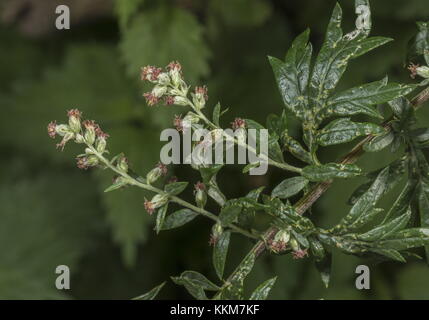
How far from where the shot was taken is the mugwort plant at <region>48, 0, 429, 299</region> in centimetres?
96

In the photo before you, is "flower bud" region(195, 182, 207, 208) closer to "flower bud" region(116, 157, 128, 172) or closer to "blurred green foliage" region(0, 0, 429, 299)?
"flower bud" region(116, 157, 128, 172)

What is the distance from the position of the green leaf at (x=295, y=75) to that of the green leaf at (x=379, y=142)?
115mm

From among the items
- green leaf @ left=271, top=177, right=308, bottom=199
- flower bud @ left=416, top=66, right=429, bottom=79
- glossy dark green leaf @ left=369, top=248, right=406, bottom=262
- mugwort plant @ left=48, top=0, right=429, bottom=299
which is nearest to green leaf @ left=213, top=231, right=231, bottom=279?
mugwort plant @ left=48, top=0, right=429, bottom=299

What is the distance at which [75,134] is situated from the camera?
3.35 feet

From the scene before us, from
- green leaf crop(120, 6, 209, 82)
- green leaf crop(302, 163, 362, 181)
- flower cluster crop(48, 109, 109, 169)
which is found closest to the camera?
green leaf crop(302, 163, 362, 181)

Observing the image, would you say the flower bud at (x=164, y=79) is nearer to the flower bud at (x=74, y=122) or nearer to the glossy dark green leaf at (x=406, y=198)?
the flower bud at (x=74, y=122)

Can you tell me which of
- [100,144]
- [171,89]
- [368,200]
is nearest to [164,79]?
[171,89]

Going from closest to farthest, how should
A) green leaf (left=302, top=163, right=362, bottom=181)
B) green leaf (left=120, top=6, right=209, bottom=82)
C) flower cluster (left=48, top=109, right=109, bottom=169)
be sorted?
green leaf (left=302, top=163, right=362, bottom=181)
flower cluster (left=48, top=109, right=109, bottom=169)
green leaf (left=120, top=6, right=209, bottom=82)

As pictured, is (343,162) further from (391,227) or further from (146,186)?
(146,186)
